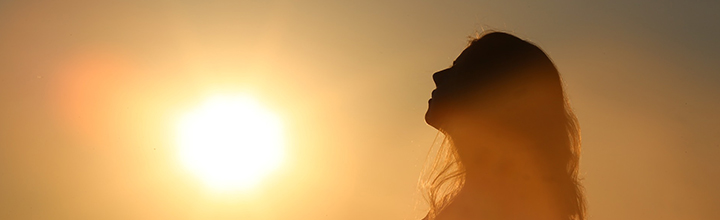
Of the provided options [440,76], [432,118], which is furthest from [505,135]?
[440,76]

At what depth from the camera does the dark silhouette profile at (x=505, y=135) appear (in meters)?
2.21

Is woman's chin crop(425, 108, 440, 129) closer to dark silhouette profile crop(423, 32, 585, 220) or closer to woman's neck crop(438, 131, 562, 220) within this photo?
dark silhouette profile crop(423, 32, 585, 220)

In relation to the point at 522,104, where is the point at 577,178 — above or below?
below

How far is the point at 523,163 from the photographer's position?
2340 mm

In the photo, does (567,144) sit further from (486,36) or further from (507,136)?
(486,36)

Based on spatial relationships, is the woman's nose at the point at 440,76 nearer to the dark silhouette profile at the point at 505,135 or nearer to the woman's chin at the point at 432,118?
the dark silhouette profile at the point at 505,135

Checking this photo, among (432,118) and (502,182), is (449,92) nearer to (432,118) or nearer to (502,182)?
(432,118)

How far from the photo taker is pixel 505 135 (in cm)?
234

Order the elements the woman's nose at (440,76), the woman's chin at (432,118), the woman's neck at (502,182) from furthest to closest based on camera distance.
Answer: the woman's nose at (440,76) → the woman's chin at (432,118) → the woman's neck at (502,182)

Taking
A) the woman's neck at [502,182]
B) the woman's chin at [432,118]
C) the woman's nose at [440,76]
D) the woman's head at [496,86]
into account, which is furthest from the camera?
the woman's nose at [440,76]

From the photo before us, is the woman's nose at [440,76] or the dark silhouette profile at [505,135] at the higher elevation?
the woman's nose at [440,76]

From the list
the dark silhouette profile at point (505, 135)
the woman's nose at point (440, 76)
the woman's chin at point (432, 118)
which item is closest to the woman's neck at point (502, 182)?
the dark silhouette profile at point (505, 135)

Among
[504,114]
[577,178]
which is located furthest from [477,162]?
[577,178]

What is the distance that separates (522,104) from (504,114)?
0.11 meters
